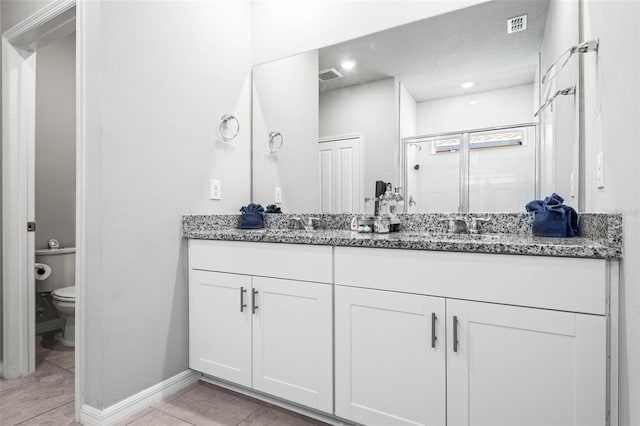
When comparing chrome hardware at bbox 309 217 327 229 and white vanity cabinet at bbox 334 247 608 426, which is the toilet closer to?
chrome hardware at bbox 309 217 327 229

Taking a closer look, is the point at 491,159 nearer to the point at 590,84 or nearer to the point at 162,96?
the point at 590,84

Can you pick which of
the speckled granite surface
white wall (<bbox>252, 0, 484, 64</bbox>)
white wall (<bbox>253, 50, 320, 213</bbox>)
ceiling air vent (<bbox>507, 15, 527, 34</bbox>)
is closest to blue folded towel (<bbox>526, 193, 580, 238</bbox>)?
the speckled granite surface

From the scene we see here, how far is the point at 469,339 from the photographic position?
1165 mm

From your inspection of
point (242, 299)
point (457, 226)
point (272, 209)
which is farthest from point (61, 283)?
point (457, 226)

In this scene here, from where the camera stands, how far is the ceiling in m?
1.64

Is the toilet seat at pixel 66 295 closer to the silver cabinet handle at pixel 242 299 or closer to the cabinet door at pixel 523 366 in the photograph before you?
the silver cabinet handle at pixel 242 299

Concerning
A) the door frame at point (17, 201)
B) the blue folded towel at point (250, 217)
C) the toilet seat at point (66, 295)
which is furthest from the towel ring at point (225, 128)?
the toilet seat at point (66, 295)

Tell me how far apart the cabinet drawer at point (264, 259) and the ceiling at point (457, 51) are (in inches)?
40.7

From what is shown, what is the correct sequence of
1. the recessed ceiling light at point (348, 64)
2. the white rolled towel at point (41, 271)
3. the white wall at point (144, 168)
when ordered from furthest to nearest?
the white rolled towel at point (41, 271), the recessed ceiling light at point (348, 64), the white wall at point (144, 168)

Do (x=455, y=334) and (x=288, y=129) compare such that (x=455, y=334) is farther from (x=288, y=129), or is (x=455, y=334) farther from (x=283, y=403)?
(x=288, y=129)

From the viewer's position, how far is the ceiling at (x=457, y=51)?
64.7 inches

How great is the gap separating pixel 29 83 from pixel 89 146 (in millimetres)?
1006

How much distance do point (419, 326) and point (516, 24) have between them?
1.47 meters

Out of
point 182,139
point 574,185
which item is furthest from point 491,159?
point 182,139
